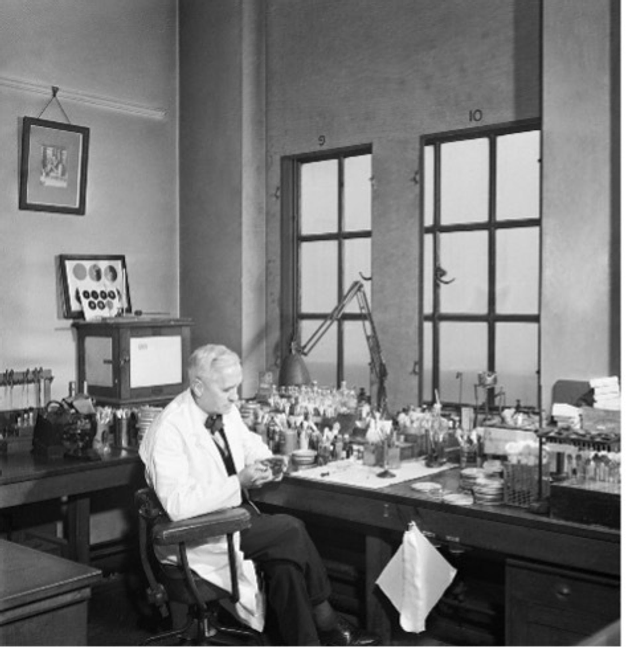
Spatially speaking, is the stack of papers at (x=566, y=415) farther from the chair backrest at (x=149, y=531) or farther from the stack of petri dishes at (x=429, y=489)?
the chair backrest at (x=149, y=531)

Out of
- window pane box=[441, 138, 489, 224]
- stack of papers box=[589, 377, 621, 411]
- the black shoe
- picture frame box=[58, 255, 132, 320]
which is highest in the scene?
window pane box=[441, 138, 489, 224]

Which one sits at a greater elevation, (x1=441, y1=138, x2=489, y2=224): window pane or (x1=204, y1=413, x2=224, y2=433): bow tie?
(x1=441, y1=138, x2=489, y2=224): window pane

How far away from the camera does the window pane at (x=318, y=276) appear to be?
5.91m

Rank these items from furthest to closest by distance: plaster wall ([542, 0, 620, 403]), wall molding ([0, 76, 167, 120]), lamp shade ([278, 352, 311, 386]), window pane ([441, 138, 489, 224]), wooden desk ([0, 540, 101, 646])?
wall molding ([0, 76, 167, 120]) → window pane ([441, 138, 489, 224]) → lamp shade ([278, 352, 311, 386]) → plaster wall ([542, 0, 620, 403]) → wooden desk ([0, 540, 101, 646])

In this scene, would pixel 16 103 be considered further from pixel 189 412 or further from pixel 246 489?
pixel 246 489

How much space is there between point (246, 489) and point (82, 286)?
2.29 meters

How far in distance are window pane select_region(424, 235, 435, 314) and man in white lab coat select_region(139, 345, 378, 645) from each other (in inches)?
63.3

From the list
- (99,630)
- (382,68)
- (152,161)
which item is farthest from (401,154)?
(99,630)

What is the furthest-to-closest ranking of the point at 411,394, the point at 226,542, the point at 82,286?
the point at 82,286 < the point at 411,394 < the point at 226,542

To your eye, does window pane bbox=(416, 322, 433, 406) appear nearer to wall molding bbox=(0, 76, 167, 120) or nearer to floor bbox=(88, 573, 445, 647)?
floor bbox=(88, 573, 445, 647)

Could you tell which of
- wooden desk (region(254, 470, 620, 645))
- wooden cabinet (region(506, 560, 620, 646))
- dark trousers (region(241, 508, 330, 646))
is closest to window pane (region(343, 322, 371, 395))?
wooden desk (region(254, 470, 620, 645))

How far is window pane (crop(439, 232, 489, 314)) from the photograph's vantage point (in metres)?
5.11

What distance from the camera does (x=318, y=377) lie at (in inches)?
235

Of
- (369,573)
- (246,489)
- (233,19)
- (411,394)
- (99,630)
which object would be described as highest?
(233,19)
